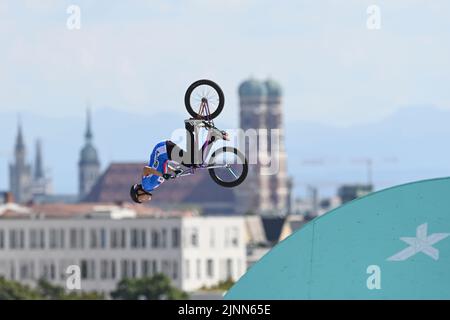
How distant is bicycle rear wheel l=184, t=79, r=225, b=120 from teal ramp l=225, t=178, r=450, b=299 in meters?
7.95

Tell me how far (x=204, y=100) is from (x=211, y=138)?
1007 mm

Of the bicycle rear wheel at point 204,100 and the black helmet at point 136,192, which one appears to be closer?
the bicycle rear wheel at point 204,100

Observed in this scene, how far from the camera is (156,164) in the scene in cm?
5109

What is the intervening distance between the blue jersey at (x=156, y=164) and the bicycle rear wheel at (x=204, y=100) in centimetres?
117

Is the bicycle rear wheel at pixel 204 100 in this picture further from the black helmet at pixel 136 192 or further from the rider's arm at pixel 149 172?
the black helmet at pixel 136 192

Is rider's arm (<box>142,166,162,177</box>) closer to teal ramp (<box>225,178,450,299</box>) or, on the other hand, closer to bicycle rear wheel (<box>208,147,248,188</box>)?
bicycle rear wheel (<box>208,147,248,188</box>)

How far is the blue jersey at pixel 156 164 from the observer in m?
50.7

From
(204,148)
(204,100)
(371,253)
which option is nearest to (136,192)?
(204,148)

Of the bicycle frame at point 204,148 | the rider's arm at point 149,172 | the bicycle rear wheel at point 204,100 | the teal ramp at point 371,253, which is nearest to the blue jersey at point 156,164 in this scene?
the rider's arm at point 149,172

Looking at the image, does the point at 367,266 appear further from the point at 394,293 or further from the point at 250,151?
the point at 250,151

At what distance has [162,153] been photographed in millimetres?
51000
